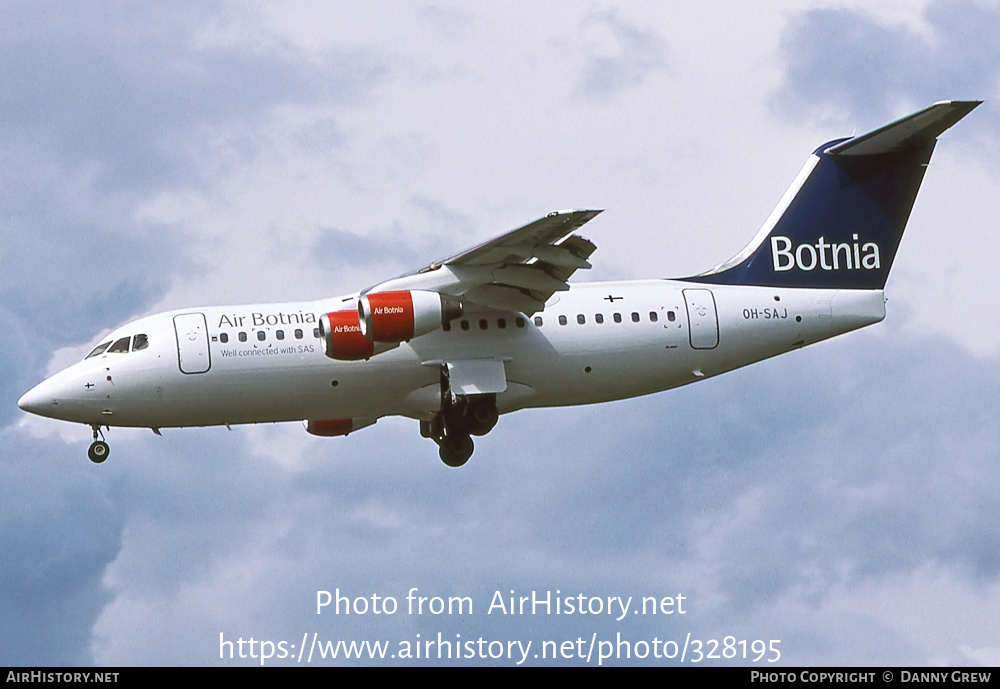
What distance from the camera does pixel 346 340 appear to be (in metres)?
24.7

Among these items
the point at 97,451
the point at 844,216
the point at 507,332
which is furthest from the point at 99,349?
the point at 844,216

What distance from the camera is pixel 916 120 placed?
26844mm

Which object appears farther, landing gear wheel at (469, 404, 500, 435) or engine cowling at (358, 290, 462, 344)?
landing gear wheel at (469, 404, 500, 435)

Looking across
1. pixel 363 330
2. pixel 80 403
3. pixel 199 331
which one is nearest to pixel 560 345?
pixel 363 330

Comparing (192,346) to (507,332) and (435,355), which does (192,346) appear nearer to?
(435,355)

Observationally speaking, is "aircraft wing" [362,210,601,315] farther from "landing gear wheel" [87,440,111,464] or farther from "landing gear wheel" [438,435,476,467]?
"landing gear wheel" [87,440,111,464]

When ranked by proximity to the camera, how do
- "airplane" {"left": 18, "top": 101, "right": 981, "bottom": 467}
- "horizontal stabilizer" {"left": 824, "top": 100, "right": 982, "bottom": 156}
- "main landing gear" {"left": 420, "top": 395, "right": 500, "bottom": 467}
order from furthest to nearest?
"horizontal stabilizer" {"left": 824, "top": 100, "right": 982, "bottom": 156}, "main landing gear" {"left": 420, "top": 395, "right": 500, "bottom": 467}, "airplane" {"left": 18, "top": 101, "right": 981, "bottom": 467}

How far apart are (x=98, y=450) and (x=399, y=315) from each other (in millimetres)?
5135

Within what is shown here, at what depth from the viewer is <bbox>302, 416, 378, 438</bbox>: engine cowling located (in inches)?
1093

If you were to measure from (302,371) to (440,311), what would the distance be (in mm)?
2263

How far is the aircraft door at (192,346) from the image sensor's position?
2519 cm

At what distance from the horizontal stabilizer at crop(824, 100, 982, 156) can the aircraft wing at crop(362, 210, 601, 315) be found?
5.71 metres

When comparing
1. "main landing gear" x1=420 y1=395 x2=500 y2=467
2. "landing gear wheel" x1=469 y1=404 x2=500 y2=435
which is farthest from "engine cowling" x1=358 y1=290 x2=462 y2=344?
"landing gear wheel" x1=469 y1=404 x2=500 y2=435

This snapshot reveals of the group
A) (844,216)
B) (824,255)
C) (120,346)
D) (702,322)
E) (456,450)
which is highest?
(844,216)
